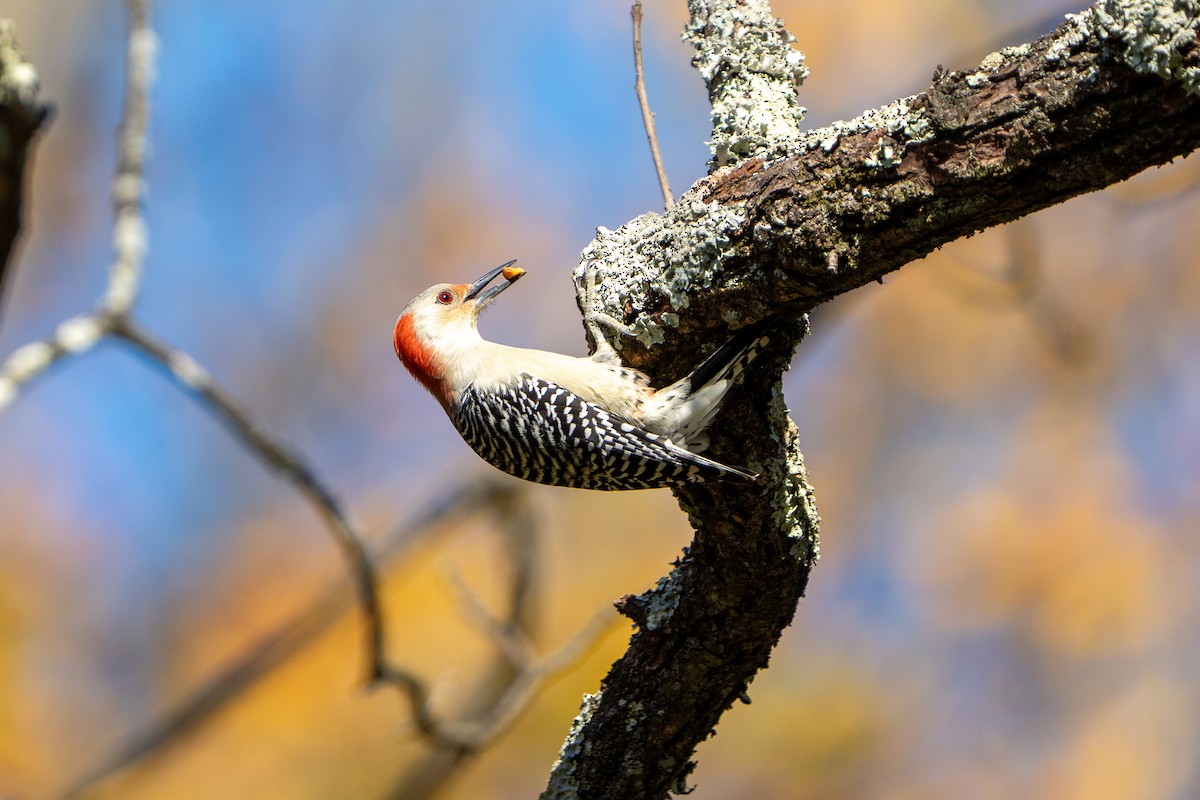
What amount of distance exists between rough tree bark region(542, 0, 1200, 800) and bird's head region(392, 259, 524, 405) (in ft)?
4.40

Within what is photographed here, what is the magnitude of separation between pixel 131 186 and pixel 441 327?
2881 millimetres

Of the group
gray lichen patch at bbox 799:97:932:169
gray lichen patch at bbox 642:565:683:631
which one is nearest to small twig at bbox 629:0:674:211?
gray lichen patch at bbox 799:97:932:169

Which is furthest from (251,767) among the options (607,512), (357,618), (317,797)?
(607,512)

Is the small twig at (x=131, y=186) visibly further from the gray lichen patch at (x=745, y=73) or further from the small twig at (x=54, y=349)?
the gray lichen patch at (x=745, y=73)

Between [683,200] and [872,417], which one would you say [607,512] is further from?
[683,200]

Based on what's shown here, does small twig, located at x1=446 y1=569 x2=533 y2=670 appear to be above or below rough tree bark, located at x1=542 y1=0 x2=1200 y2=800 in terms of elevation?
below

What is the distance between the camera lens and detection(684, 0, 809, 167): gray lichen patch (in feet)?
11.6

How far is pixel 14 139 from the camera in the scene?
4.61 feet

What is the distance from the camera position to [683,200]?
324cm

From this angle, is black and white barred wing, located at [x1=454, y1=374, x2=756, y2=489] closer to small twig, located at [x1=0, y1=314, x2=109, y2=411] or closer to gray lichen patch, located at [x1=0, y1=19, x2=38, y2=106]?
small twig, located at [x1=0, y1=314, x2=109, y2=411]

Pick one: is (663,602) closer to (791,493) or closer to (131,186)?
(791,493)

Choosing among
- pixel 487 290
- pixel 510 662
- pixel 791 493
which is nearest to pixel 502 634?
pixel 510 662

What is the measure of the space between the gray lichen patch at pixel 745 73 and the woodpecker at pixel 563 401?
2.43 feet

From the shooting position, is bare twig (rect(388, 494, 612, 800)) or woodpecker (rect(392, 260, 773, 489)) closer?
woodpecker (rect(392, 260, 773, 489))
